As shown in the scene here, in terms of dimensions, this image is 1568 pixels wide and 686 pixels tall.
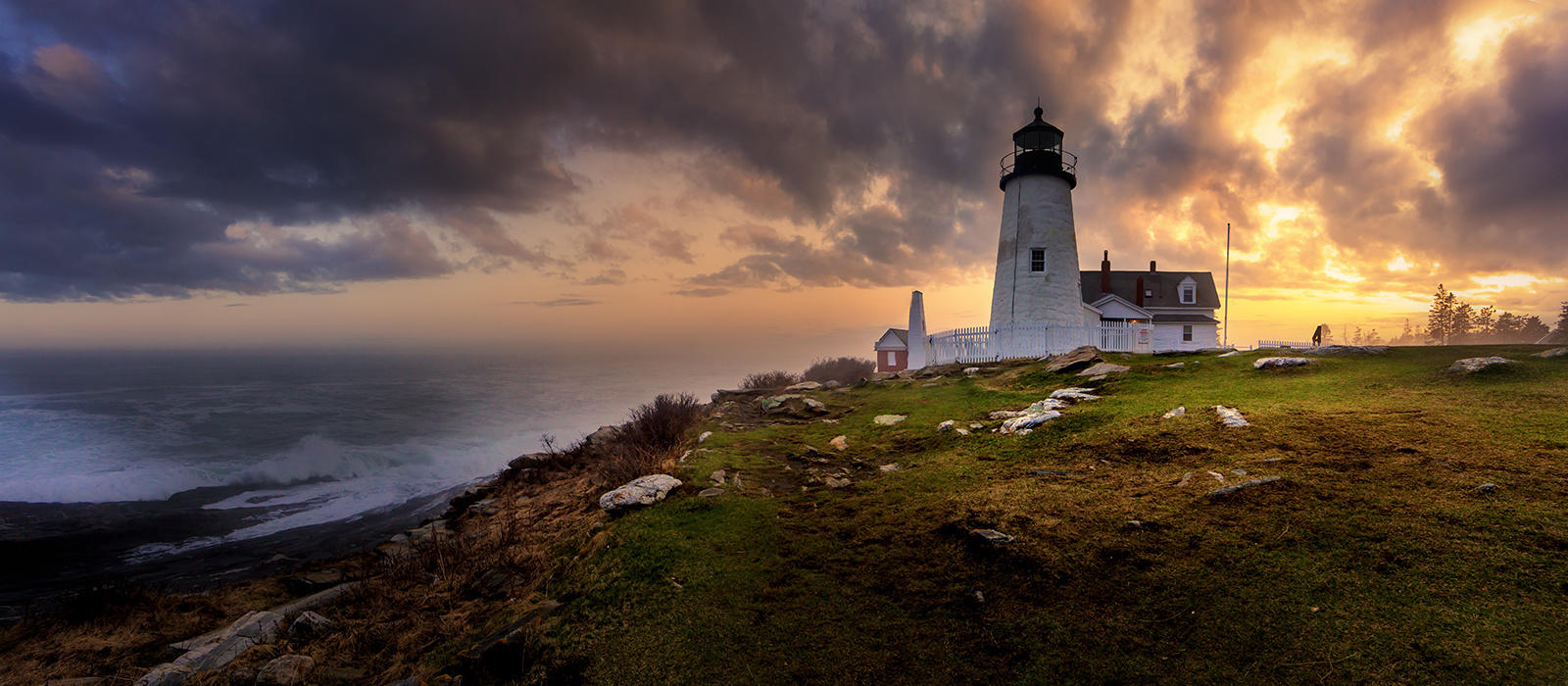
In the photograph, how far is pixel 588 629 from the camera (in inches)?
177

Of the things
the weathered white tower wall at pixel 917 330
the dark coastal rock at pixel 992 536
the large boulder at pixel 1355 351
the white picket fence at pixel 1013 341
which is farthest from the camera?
the weathered white tower wall at pixel 917 330

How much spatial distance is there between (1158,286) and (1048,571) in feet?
126

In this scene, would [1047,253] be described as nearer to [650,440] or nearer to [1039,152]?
[1039,152]

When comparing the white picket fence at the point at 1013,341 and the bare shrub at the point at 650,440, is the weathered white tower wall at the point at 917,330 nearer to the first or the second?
the white picket fence at the point at 1013,341

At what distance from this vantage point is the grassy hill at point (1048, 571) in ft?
11.3

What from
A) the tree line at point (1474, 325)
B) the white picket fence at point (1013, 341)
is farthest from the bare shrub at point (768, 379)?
the tree line at point (1474, 325)

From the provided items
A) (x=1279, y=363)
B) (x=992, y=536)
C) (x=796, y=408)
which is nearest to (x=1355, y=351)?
(x=1279, y=363)

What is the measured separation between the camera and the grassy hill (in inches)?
136

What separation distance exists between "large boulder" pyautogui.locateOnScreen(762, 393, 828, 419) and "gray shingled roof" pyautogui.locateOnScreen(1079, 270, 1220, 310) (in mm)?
26844

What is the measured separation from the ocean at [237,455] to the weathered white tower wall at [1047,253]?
25748mm

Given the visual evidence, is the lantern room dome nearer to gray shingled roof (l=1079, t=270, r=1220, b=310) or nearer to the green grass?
gray shingled roof (l=1079, t=270, r=1220, b=310)

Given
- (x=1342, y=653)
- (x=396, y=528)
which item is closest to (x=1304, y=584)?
(x=1342, y=653)

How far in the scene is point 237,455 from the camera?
3203 centimetres

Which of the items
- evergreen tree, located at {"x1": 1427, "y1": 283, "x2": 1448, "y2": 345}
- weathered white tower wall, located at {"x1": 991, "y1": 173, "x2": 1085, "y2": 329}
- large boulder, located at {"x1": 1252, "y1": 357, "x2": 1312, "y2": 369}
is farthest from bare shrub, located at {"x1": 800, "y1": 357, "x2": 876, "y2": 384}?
evergreen tree, located at {"x1": 1427, "y1": 283, "x2": 1448, "y2": 345}
